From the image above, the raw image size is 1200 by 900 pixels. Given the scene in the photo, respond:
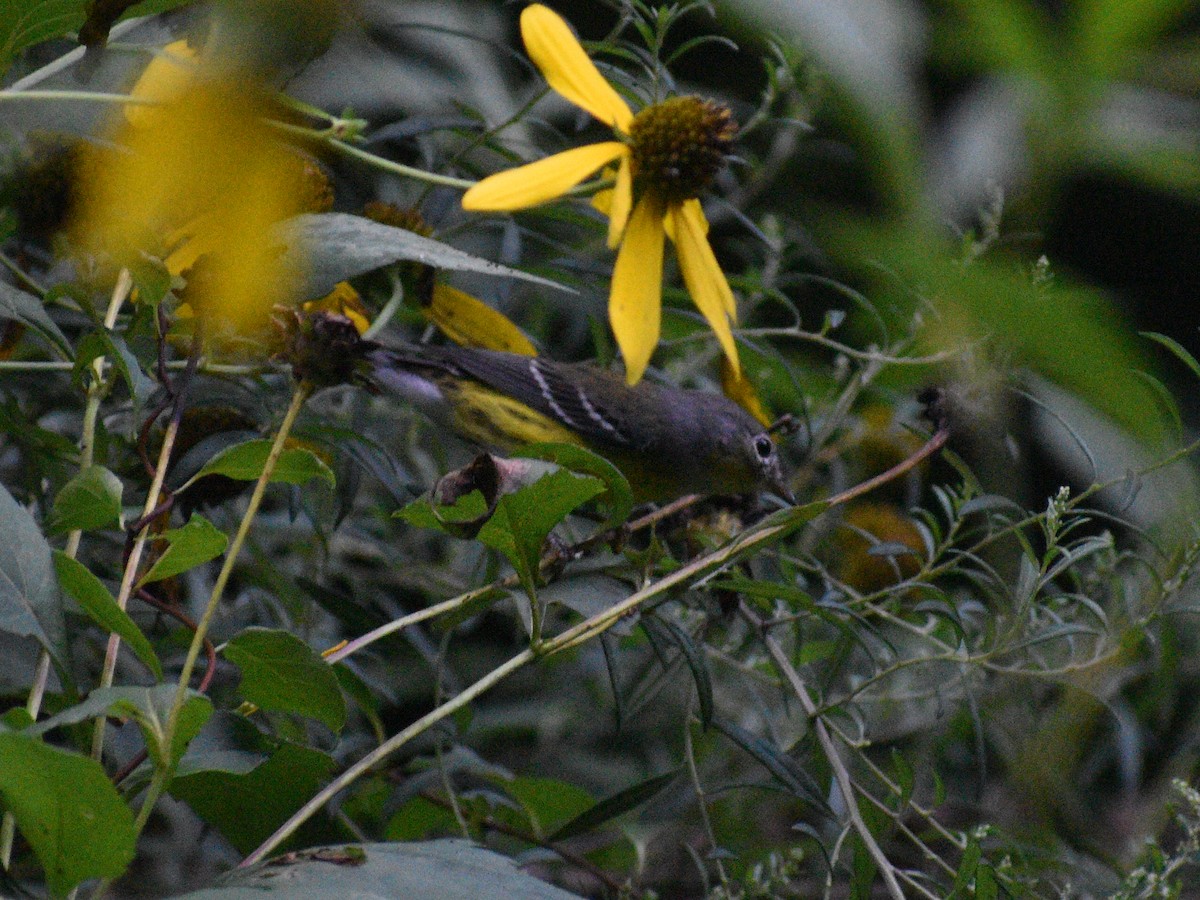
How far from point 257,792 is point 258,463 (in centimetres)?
22

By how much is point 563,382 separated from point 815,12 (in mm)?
1466

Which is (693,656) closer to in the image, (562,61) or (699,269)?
(699,269)

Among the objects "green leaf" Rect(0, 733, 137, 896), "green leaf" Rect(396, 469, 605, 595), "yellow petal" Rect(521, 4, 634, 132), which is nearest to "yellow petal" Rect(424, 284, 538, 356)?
"yellow petal" Rect(521, 4, 634, 132)

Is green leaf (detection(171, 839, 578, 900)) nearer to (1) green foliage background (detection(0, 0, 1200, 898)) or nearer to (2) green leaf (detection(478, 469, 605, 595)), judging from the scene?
(1) green foliage background (detection(0, 0, 1200, 898))

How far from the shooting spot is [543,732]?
6.83 feet

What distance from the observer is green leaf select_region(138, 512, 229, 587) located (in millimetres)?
827

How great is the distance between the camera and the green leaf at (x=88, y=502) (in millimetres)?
820

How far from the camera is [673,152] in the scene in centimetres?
101

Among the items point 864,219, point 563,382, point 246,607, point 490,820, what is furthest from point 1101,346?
point 563,382

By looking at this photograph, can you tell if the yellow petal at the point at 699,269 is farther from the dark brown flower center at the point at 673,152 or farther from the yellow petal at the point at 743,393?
the yellow petal at the point at 743,393

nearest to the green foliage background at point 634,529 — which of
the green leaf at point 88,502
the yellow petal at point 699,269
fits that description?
the green leaf at point 88,502

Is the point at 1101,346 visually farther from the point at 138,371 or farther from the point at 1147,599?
the point at 1147,599

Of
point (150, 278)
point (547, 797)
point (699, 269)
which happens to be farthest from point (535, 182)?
point (547, 797)

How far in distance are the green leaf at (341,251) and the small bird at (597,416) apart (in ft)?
2.11
